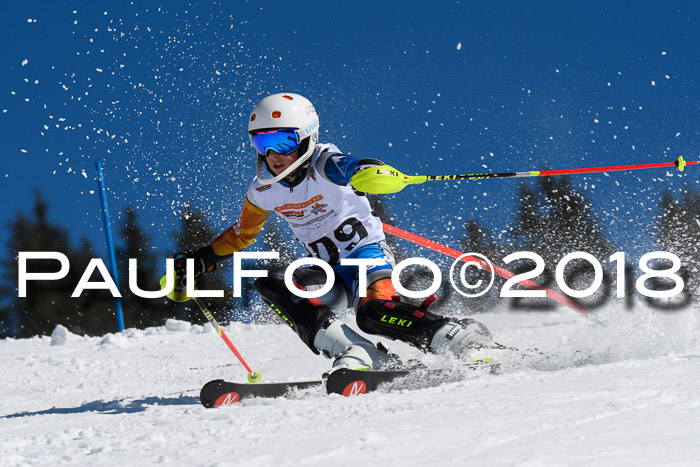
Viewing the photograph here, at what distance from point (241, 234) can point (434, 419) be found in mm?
2766

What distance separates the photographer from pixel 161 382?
17.1 feet

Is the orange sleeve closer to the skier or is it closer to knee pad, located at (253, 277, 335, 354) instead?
the skier

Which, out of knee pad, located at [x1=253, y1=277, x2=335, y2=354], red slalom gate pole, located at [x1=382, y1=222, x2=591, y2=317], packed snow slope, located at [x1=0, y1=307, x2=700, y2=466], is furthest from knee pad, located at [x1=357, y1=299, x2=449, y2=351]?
red slalom gate pole, located at [x1=382, y1=222, x2=591, y2=317]

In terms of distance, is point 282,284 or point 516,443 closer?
point 516,443

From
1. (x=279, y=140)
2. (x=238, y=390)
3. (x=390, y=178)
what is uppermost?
(x=279, y=140)

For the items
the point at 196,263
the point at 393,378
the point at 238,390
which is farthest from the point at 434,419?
the point at 196,263

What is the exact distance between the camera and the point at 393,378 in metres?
3.32

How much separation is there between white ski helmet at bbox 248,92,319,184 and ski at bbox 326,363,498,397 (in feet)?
4.57

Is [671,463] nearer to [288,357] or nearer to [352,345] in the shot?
[352,345]

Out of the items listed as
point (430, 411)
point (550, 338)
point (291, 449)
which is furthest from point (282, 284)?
point (550, 338)

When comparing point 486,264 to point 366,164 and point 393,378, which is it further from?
point 393,378

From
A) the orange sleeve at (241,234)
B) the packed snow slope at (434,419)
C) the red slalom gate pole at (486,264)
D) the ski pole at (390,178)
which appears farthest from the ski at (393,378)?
the orange sleeve at (241,234)

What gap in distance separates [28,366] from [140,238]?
2012 cm

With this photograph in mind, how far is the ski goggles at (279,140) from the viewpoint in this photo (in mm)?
4035
